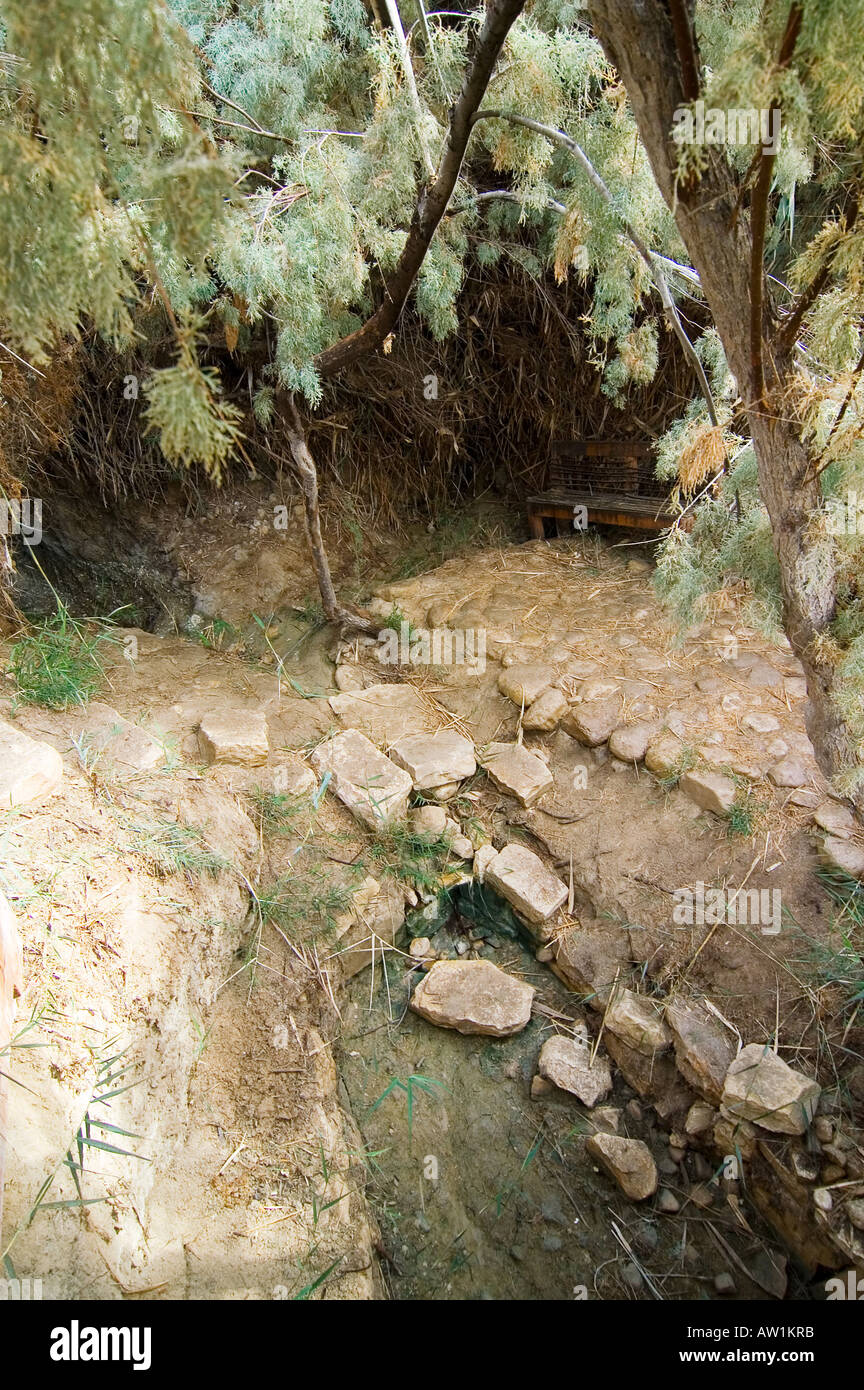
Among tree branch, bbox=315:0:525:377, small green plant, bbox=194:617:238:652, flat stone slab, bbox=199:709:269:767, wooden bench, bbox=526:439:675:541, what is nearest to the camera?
tree branch, bbox=315:0:525:377

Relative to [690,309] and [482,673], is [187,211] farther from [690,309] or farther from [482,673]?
[690,309]

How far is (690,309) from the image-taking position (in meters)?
4.61

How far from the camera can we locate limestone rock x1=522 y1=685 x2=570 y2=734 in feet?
12.1

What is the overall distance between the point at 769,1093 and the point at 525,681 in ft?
6.27

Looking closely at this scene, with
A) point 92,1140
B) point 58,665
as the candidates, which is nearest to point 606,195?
point 58,665

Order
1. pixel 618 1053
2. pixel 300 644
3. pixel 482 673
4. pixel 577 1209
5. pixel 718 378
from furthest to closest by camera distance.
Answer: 1. pixel 300 644
2. pixel 482 673
3. pixel 718 378
4. pixel 618 1053
5. pixel 577 1209

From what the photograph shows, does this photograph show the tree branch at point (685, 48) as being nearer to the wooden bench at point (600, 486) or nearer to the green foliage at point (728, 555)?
the green foliage at point (728, 555)

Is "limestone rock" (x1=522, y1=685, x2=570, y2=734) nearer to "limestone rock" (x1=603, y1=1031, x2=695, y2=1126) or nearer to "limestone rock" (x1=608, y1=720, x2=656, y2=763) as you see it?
"limestone rock" (x1=608, y1=720, x2=656, y2=763)

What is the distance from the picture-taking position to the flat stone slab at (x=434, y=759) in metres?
3.51

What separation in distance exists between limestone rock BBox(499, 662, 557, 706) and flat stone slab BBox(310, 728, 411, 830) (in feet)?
2.18

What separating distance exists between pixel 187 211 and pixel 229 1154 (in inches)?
91.3

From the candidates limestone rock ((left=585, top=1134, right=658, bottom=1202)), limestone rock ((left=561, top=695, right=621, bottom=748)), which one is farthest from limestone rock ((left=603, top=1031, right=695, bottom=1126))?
limestone rock ((left=561, top=695, right=621, bottom=748))

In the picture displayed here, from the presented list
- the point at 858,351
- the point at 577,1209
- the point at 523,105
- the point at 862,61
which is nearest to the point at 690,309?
the point at 523,105

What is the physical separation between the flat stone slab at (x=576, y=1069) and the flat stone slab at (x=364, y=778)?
1.04m
